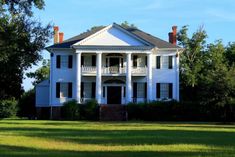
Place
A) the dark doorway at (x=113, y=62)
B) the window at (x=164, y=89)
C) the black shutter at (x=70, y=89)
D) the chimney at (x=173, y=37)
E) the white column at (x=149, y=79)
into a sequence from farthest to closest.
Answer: the chimney at (x=173, y=37)
the dark doorway at (x=113, y=62)
the window at (x=164, y=89)
the black shutter at (x=70, y=89)
the white column at (x=149, y=79)

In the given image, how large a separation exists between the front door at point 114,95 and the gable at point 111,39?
5.45 meters

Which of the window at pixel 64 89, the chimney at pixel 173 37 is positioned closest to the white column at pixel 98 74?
the window at pixel 64 89

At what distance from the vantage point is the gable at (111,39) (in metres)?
59.6

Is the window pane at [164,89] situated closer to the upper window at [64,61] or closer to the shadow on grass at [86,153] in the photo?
the upper window at [64,61]

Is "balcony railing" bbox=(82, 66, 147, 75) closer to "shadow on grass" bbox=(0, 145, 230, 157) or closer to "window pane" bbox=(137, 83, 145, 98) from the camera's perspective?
"window pane" bbox=(137, 83, 145, 98)

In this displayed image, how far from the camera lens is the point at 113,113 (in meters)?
57.4

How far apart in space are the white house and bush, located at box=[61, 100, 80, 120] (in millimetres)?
2086

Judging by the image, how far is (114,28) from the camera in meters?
59.8

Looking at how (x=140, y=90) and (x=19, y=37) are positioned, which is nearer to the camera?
(x=19, y=37)

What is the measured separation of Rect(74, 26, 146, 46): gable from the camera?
196 ft

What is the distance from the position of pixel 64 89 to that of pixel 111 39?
794 centimetres

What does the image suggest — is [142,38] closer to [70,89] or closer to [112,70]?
[112,70]

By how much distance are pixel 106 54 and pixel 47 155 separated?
4697 cm

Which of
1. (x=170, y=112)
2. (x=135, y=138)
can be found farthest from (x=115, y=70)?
(x=135, y=138)
